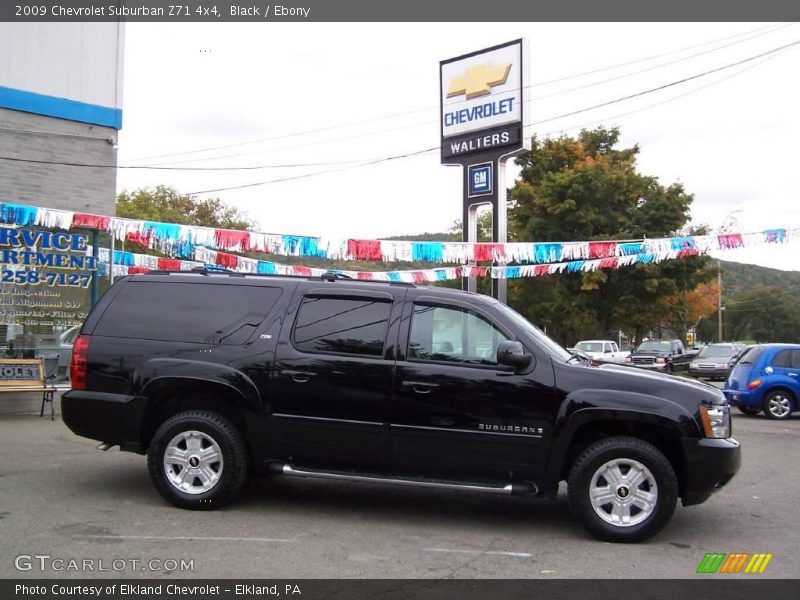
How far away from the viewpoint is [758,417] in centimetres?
1501

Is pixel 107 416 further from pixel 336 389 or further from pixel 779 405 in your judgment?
pixel 779 405

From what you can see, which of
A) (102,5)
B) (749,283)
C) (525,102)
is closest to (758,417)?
(525,102)

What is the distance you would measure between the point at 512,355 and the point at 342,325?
1.52 meters

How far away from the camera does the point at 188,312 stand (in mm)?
6438

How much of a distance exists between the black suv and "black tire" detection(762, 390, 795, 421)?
9.60 meters

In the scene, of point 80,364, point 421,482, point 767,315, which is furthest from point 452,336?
point 767,315

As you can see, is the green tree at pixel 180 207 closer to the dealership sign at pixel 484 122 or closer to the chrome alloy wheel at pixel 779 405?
the dealership sign at pixel 484 122

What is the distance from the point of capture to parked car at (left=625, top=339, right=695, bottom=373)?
2744cm

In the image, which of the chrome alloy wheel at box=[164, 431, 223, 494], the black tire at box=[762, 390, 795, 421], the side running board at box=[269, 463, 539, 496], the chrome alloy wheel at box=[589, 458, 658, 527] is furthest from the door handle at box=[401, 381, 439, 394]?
the black tire at box=[762, 390, 795, 421]

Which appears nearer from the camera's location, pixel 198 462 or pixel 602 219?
pixel 198 462

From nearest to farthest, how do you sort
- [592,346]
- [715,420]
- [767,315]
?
[715,420], [592,346], [767,315]

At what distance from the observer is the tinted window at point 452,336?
5965mm

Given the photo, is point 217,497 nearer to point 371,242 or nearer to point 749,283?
point 371,242

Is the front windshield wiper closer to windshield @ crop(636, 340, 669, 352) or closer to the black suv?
the black suv
